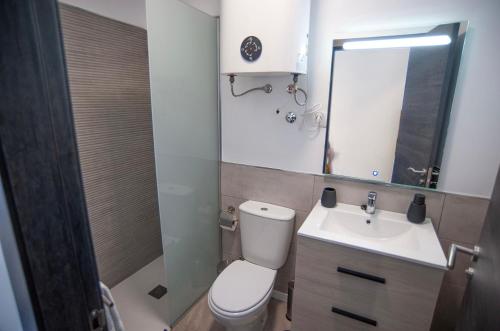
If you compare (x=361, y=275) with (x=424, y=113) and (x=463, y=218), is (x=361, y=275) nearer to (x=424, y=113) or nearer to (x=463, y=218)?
(x=463, y=218)

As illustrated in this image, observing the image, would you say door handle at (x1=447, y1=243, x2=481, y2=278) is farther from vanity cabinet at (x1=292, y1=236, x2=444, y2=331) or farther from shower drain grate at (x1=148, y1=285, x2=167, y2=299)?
shower drain grate at (x1=148, y1=285, x2=167, y2=299)

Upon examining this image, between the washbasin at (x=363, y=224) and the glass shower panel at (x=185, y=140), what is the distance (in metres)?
0.90

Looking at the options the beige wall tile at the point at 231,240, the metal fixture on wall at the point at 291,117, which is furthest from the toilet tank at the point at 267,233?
the metal fixture on wall at the point at 291,117

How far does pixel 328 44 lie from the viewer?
148 centimetres

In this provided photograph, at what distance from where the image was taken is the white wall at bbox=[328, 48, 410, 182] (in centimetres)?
140

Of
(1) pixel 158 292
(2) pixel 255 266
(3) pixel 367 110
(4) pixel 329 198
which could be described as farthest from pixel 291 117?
(1) pixel 158 292

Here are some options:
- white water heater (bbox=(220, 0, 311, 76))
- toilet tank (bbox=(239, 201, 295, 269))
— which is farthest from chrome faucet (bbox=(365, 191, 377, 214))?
white water heater (bbox=(220, 0, 311, 76))

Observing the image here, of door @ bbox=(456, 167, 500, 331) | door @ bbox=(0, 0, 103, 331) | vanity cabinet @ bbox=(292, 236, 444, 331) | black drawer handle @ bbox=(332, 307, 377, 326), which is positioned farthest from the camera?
black drawer handle @ bbox=(332, 307, 377, 326)

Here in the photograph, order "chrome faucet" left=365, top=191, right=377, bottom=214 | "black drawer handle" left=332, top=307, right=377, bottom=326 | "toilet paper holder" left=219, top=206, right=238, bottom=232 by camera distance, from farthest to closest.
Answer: "toilet paper holder" left=219, top=206, right=238, bottom=232
"chrome faucet" left=365, top=191, right=377, bottom=214
"black drawer handle" left=332, top=307, right=377, bottom=326

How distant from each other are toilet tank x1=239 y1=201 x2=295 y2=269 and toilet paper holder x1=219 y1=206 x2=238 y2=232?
0.20m

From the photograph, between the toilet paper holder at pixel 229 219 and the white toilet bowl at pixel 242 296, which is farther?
the toilet paper holder at pixel 229 219

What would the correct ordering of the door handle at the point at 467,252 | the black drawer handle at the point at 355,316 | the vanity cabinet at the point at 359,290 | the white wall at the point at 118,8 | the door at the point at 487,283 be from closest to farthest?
the door at the point at 487,283
the door handle at the point at 467,252
the vanity cabinet at the point at 359,290
the black drawer handle at the point at 355,316
the white wall at the point at 118,8

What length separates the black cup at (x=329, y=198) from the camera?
1.55 m

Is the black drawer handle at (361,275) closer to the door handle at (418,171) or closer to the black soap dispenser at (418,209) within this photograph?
the black soap dispenser at (418,209)
